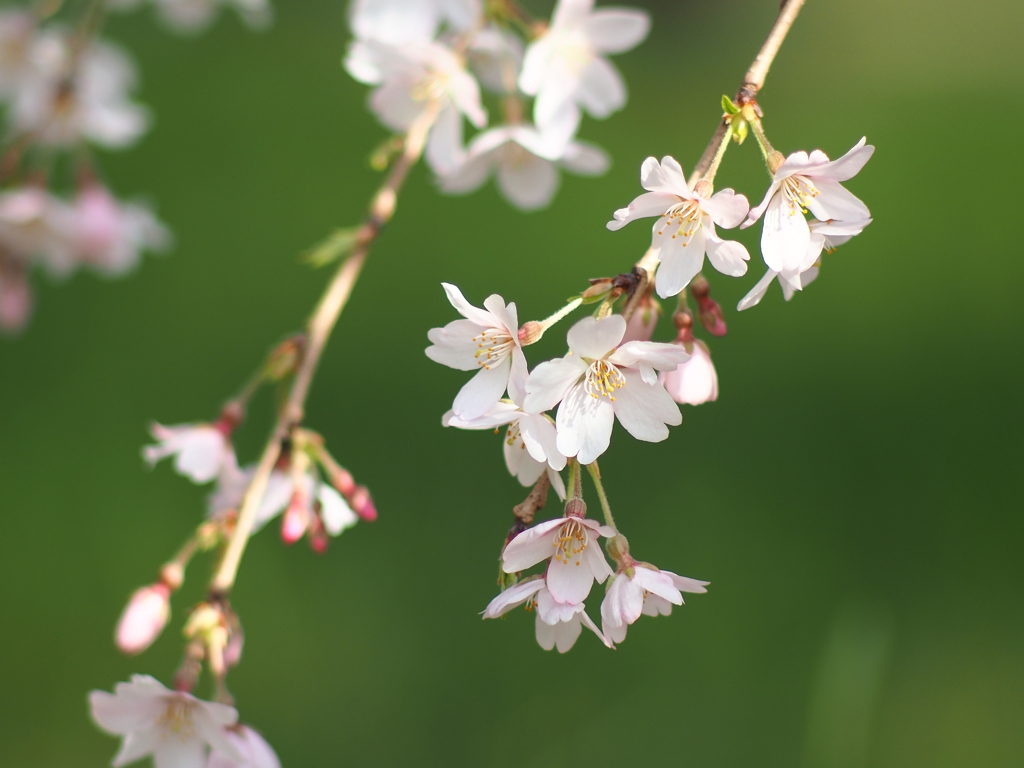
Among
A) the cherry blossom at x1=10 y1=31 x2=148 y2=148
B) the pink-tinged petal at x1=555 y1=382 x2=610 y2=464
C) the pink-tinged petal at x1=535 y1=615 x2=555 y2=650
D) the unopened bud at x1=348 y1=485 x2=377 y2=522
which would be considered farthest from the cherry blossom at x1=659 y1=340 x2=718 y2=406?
the cherry blossom at x1=10 y1=31 x2=148 y2=148

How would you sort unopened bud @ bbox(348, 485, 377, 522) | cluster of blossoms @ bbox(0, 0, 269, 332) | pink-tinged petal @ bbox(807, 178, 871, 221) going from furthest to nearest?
cluster of blossoms @ bbox(0, 0, 269, 332) → unopened bud @ bbox(348, 485, 377, 522) → pink-tinged petal @ bbox(807, 178, 871, 221)

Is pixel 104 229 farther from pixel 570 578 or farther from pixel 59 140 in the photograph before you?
pixel 570 578

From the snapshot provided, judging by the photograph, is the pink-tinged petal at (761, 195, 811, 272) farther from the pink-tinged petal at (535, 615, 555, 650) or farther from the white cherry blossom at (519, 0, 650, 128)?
the white cherry blossom at (519, 0, 650, 128)

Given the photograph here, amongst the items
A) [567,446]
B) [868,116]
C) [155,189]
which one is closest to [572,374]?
[567,446]

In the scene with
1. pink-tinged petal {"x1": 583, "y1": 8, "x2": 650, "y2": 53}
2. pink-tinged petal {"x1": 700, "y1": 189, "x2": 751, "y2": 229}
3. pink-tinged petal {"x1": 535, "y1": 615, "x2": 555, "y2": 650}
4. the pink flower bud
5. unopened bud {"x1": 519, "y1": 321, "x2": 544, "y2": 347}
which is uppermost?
pink-tinged petal {"x1": 583, "y1": 8, "x2": 650, "y2": 53}

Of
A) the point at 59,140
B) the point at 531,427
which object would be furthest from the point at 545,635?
the point at 59,140

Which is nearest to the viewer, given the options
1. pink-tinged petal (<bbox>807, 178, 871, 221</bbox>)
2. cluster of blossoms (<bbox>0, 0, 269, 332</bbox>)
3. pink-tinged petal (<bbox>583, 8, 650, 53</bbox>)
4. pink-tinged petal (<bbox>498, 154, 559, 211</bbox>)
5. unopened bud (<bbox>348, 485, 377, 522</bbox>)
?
pink-tinged petal (<bbox>807, 178, 871, 221</bbox>)
